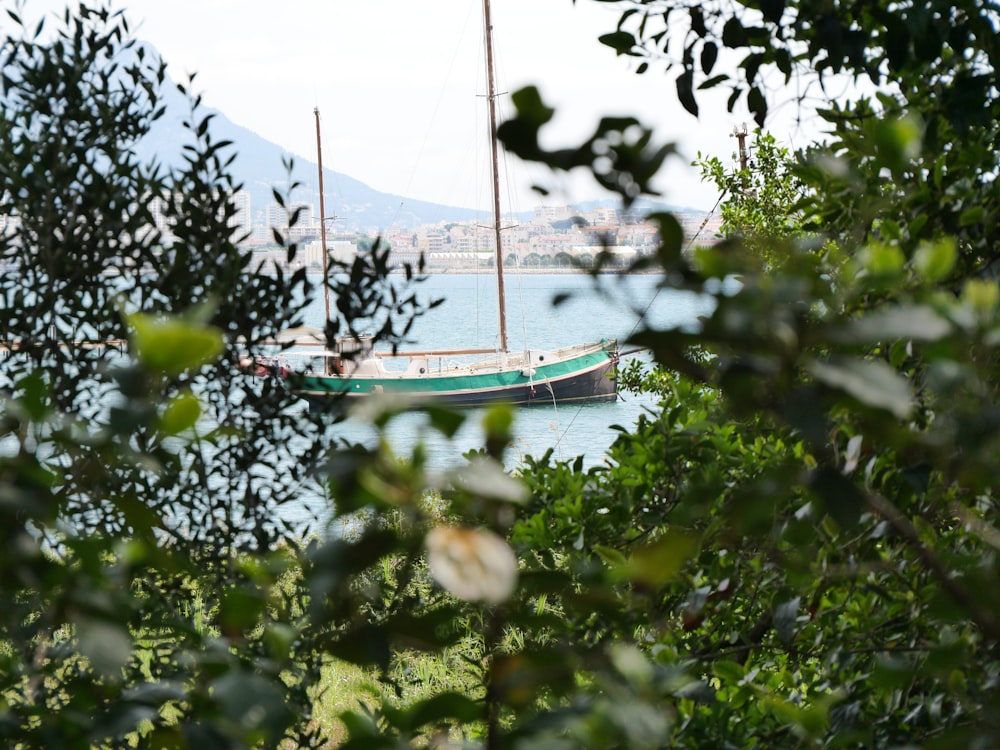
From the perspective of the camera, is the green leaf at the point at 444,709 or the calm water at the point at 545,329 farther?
the calm water at the point at 545,329

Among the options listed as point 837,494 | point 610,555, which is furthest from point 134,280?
point 837,494

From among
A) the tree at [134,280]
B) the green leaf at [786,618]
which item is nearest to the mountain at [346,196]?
the tree at [134,280]

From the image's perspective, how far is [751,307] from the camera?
1.38 ft

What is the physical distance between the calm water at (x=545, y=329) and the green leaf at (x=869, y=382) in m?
0.12

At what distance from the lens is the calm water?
1.83 feet

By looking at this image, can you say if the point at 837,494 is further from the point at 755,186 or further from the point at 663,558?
the point at 755,186

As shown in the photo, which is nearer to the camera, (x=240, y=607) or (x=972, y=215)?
(x=240, y=607)

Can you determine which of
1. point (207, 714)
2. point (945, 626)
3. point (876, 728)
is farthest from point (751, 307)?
point (876, 728)

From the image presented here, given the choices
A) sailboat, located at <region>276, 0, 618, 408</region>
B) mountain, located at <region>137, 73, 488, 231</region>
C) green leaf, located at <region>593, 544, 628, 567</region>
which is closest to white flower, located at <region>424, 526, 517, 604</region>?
green leaf, located at <region>593, 544, 628, 567</region>

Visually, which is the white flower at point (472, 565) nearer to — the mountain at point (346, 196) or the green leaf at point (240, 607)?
the green leaf at point (240, 607)

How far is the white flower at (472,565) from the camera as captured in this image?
0.35 m

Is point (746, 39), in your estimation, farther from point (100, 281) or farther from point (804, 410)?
point (100, 281)

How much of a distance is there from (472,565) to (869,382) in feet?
0.57

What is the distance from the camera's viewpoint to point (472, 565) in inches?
14.0
